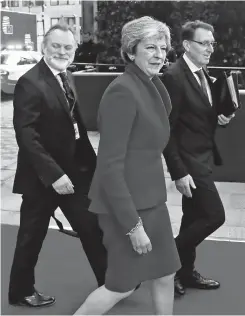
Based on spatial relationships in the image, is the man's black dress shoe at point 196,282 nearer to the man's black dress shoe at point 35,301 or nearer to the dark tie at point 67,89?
the man's black dress shoe at point 35,301

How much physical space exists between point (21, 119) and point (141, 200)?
94 cm

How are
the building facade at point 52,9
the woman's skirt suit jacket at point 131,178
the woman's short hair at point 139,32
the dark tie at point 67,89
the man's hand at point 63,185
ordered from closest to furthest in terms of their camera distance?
the woman's skirt suit jacket at point 131,178, the woman's short hair at point 139,32, the man's hand at point 63,185, the dark tie at point 67,89, the building facade at point 52,9

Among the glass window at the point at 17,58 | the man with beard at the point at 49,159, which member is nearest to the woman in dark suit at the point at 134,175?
the man with beard at the point at 49,159

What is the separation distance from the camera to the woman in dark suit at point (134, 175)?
2.22 m

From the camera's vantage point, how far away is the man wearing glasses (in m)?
3.24

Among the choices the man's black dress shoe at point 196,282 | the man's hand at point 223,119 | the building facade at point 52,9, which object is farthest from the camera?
the building facade at point 52,9

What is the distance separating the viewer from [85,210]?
10.3 feet

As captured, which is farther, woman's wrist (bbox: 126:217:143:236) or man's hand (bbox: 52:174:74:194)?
man's hand (bbox: 52:174:74:194)

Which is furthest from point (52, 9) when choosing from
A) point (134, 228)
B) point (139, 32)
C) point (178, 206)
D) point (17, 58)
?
point (134, 228)

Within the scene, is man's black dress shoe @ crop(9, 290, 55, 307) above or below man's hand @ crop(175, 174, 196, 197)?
below

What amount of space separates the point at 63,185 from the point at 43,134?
32cm

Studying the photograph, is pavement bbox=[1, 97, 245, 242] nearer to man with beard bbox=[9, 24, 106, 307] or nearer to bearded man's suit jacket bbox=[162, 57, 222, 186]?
bearded man's suit jacket bbox=[162, 57, 222, 186]

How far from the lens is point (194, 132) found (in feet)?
10.8

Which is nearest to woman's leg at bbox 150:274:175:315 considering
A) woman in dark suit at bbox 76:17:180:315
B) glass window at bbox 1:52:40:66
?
woman in dark suit at bbox 76:17:180:315
